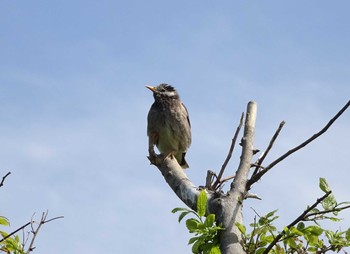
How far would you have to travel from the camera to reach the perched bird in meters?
8.16

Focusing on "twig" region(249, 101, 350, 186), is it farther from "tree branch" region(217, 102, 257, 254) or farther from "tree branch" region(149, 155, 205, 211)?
"tree branch" region(149, 155, 205, 211)

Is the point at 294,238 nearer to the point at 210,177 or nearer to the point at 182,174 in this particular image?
the point at 210,177

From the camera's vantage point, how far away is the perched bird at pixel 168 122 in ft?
26.8

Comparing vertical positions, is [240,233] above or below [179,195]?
below

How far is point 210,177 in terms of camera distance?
4031mm

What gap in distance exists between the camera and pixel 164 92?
8789mm

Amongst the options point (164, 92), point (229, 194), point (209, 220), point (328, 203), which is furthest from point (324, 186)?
point (164, 92)

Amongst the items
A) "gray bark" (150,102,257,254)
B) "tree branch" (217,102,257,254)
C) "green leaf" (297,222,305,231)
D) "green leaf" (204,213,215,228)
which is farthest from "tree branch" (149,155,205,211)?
"green leaf" (297,222,305,231)

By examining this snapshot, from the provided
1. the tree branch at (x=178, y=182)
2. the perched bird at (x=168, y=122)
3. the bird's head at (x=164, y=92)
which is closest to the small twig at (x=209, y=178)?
the tree branch at (x=178, y=182)

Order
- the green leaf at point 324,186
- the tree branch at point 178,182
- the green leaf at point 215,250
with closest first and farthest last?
1. the green leaf at point 215,250
2. the green leaf at point 324,186
3. the tree branch at point 178,182

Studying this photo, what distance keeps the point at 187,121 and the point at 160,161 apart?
391 cm

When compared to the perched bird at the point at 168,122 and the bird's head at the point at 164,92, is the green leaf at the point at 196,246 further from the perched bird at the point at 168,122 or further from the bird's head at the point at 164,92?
the bird's head at the point at 164,92

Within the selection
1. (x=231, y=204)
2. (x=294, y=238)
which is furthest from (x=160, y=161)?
(x=294, y=238)

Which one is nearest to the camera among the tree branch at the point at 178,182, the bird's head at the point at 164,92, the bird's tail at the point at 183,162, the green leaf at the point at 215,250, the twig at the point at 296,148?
the twig at the point at 296,148
